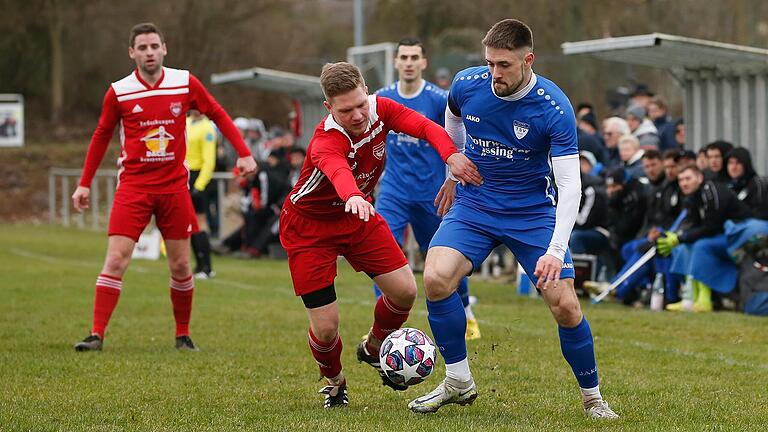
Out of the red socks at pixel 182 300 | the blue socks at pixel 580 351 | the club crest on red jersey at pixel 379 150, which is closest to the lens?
the blue socks at pixel 580 351

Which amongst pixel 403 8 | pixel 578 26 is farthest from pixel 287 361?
pixel 403 8

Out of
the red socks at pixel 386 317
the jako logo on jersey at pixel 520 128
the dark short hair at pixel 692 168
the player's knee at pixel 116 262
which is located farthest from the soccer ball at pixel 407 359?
the dark short hair at pixel 692 168

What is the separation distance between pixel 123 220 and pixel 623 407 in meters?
4.02

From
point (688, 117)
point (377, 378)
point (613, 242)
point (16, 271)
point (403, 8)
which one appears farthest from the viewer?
point (403, 8)

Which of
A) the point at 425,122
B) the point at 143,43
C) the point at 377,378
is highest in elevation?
the point at 143,43

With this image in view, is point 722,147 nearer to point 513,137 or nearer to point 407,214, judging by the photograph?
point 407,214

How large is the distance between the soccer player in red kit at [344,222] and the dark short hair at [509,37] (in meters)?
0.62

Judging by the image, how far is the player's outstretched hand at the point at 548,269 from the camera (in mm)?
5812

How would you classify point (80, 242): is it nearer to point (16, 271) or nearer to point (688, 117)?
point (16, 271)

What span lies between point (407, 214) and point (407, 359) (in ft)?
11.4

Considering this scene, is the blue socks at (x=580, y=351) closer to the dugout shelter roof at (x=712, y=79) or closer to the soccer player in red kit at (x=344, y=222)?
the soccer player in red kit at (x=344, y=222)

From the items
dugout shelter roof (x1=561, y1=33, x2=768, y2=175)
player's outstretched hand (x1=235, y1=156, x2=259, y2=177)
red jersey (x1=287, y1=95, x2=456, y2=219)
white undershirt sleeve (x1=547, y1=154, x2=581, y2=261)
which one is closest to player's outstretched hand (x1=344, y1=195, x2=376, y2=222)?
red jersey (x1=287, y1=95, x2=456, y2=219)

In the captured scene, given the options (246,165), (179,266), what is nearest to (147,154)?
(246,165)

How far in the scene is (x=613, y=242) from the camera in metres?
13.5
